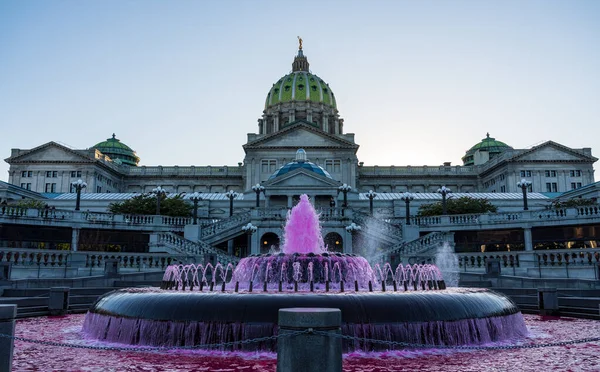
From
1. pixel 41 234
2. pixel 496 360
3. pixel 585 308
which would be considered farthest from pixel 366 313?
pixel 41 234

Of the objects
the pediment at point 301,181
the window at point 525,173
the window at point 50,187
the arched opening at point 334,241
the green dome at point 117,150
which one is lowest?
the arched opening at point 334,241

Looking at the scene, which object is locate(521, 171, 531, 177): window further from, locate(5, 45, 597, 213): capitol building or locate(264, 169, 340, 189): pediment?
locate(264, 169, 340, 189): pediment

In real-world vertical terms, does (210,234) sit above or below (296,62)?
below

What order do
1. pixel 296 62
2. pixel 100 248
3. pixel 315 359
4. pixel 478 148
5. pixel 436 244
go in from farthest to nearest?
pixel 296 62 → pixel 478 148 → pixel 100 248 → pixel 436 244 → pixel 315 359

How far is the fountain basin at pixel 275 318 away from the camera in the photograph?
11.9 m

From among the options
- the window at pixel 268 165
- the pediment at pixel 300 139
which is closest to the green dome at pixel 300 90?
the pediment at pixel 300 139

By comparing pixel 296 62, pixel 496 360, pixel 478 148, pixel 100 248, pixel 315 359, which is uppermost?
pixel 296 62

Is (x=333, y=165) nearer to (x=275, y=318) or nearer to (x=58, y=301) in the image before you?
(x=58, y=301)

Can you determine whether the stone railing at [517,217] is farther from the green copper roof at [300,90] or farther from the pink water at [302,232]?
the green copper roof at [300,90]

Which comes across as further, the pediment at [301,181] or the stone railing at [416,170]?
the stone railing at [416,170]

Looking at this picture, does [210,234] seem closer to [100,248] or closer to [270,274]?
[100,248]

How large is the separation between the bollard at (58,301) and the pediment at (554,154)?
95797 millimetres

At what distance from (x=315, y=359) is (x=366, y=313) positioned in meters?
5.12

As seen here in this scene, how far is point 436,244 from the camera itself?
36.9m
